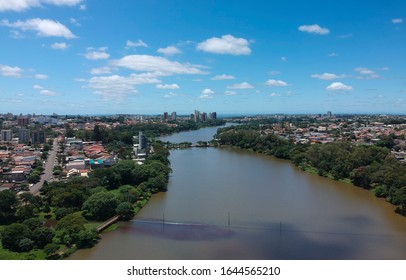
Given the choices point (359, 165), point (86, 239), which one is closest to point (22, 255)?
point (86, 239)

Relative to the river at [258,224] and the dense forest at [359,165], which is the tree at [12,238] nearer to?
the river at [258,224]

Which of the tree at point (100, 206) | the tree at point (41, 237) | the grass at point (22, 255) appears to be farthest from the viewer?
the tree at point (100, 206)

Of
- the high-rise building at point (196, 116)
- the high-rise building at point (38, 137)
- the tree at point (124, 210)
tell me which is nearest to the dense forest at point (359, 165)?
the tree at point (124, 210)

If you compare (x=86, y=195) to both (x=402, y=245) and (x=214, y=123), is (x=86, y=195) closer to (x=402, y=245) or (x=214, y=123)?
(x=402, y=245)

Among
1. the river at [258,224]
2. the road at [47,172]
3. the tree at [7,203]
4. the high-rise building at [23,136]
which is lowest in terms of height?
the river at [258,224]

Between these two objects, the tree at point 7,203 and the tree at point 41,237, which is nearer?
the tree at point 41,237

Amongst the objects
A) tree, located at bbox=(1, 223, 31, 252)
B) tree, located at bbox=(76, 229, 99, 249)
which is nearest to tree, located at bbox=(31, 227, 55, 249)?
tree, located at bbox=(1, 223, 31, 252)
